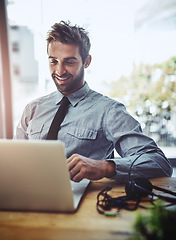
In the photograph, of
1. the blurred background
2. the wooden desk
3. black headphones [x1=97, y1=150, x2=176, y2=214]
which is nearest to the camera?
the wooden desk

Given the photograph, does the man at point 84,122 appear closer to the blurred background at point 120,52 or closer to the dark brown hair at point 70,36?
the dark brown hair at point 70,36

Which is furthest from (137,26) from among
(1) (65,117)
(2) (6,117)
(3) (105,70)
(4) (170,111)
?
(1) (65,117)

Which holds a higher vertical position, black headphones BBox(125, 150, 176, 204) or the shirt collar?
the shirt collar

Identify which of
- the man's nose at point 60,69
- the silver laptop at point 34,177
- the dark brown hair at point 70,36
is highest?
the dark brown hair at point 70,36

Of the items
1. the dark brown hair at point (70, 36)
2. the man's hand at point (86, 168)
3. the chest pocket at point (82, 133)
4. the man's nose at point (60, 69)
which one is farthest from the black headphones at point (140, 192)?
the dark brown hair at point (70, 36)

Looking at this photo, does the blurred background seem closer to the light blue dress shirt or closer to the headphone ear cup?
the light blue dress shirt

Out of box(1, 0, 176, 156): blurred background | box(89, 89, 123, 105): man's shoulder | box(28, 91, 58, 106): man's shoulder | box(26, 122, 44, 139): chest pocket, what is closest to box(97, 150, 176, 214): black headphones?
box(89, 89, 123, 105): man's shoulder

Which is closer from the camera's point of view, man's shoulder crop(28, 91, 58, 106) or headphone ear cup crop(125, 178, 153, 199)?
headphone ear cup crop(125, 178, 153, 199)

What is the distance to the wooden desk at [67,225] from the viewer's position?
589 millimetres

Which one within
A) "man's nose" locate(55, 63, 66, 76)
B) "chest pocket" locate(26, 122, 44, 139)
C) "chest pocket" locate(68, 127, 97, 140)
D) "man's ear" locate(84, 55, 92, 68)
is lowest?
"chest pocket" locate(26, 122, 44, 139)

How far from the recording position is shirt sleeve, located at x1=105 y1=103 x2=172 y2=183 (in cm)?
102

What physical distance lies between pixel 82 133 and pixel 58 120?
162 millimetres

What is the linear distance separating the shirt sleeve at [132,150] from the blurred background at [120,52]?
153 centimetres

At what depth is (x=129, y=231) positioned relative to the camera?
23.9 inches
